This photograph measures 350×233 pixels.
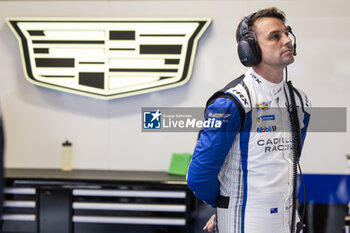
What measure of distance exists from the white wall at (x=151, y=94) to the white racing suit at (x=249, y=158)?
206 centimetres

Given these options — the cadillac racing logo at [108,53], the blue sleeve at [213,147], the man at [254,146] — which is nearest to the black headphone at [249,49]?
the man at [254,146]

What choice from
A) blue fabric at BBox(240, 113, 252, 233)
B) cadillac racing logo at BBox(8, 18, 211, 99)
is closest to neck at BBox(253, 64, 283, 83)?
blue fabric at BBox(240, 113, 252, 233)

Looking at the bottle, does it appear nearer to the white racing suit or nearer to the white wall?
the white wall

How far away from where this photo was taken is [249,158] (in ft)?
4.94

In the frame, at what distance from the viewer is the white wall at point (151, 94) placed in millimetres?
3525

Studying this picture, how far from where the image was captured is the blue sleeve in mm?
1473

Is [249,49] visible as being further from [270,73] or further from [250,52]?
[270,73]

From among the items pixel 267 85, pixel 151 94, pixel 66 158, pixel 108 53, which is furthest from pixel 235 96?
pixel 66 158

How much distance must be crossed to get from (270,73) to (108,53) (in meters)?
2.30

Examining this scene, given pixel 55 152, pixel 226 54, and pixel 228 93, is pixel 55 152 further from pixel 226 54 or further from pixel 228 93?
pixel 228 93

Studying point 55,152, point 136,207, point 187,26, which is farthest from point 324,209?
point 55,152

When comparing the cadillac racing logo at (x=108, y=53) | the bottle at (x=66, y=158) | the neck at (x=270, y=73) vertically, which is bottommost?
the bottle at (x=66, y=158)

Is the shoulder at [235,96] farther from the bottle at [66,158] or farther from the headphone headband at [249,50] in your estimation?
the bottle at [66,158]

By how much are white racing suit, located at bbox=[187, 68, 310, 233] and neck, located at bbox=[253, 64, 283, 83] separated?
0.02m
